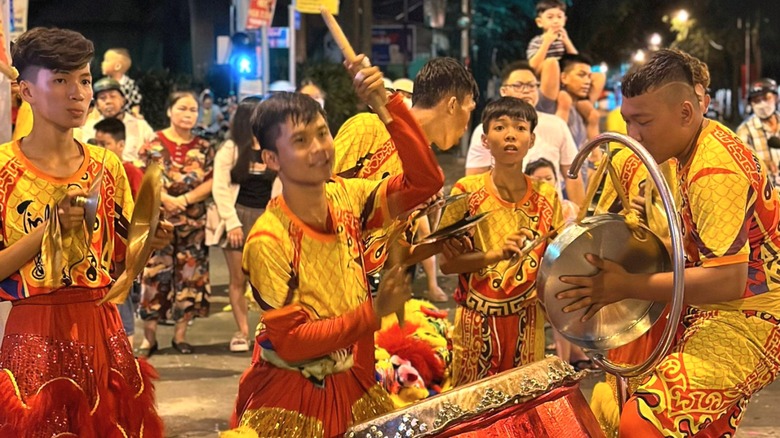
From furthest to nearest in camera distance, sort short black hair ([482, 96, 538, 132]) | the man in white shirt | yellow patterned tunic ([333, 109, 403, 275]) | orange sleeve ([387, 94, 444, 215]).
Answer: the man in white shirt
short black hair ([482, 96, 538, 132])
yellow patterned tunic ([333, 109, 403, 275])
orange sleeve ([387, 94, 444, 215])

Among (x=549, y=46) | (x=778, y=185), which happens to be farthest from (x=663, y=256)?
(x=778, y=185)

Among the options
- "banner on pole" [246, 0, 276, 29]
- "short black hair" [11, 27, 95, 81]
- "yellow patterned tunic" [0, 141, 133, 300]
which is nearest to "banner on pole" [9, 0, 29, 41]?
"short black hair" [11, 27, 95, 81]

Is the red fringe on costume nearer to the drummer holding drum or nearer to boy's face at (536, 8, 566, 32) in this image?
the drummer holding drum

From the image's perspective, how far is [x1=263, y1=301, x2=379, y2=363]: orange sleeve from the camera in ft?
11.7

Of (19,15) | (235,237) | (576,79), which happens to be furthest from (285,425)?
(576,79)

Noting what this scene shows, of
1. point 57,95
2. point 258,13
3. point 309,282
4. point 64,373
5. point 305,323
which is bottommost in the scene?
point 64,373

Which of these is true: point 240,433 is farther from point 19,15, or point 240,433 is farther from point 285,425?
point 19,15

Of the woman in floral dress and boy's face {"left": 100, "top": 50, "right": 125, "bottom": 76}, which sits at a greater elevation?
boy's face {"left": 100, "top": 50, "right": 125, "bottom": 76}

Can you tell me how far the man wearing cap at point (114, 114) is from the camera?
9.10 meters

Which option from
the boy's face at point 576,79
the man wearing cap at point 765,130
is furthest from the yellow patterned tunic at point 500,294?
the man wearing cap at point 765,130

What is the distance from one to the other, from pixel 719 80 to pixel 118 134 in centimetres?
5330

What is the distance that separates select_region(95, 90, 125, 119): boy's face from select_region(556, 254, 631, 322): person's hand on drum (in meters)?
6.18

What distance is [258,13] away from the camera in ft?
58.3

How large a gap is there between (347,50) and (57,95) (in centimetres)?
113
